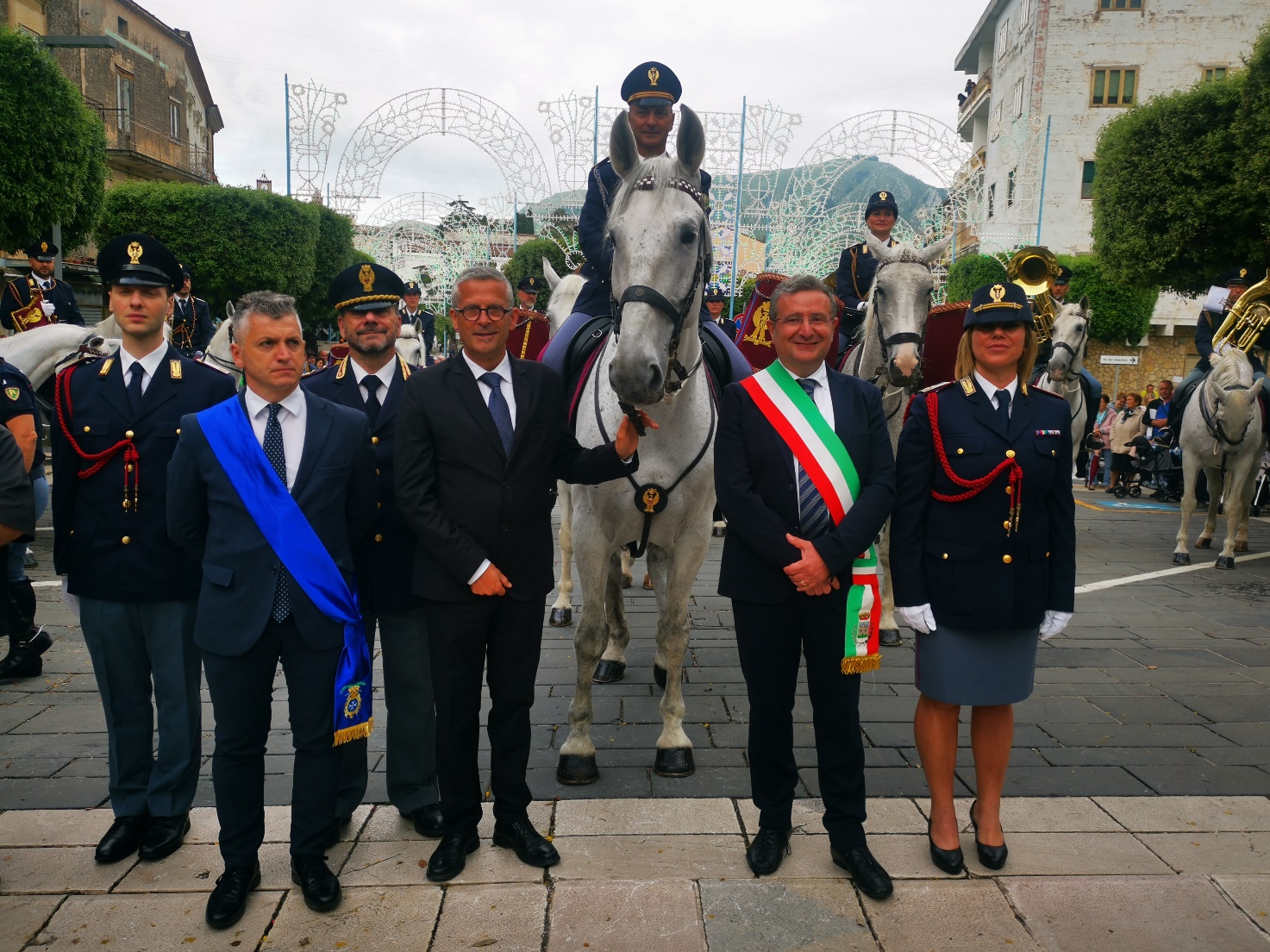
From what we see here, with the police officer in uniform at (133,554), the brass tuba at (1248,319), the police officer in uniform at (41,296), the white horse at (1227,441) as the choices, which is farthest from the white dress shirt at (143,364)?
the brass tuba at (1248,319)

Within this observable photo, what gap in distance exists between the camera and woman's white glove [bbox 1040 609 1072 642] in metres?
3.25

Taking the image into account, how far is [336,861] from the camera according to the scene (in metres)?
3.37

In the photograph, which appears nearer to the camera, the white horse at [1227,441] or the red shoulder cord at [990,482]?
the red shoulder cord at [990,482]

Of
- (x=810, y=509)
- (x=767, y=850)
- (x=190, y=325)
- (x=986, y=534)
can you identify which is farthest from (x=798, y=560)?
(x=190, y=325)

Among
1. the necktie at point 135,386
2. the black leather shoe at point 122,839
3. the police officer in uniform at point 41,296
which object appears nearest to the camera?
the black leather shoe at point 122,839

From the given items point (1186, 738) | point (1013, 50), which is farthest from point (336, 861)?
point (1013, 50)

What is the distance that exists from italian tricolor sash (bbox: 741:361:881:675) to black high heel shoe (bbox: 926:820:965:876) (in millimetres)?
777

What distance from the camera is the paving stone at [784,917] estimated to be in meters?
2.86

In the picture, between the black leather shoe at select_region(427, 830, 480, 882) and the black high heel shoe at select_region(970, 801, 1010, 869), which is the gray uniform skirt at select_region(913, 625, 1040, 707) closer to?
the black high heel shoe at select_region(970, 801, 1010, 869)

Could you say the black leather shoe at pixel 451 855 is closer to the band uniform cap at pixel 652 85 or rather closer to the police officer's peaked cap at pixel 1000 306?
the police officer's peaked cap at pixel 1000 306

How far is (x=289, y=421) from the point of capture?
10.4 feet

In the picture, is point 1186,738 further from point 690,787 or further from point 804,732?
point 690,787

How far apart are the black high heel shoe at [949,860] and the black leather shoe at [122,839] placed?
9.95 ft

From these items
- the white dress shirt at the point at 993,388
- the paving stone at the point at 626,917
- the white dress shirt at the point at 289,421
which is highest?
the white dress shirt at the point at 993,388
